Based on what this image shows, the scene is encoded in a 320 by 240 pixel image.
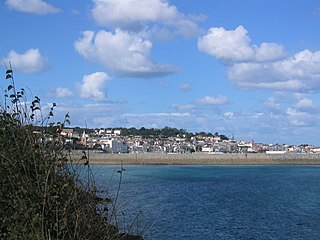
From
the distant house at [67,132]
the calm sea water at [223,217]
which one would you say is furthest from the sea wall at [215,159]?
the distant house at [67,132]

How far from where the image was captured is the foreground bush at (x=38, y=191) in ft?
23.3

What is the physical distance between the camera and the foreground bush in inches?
279

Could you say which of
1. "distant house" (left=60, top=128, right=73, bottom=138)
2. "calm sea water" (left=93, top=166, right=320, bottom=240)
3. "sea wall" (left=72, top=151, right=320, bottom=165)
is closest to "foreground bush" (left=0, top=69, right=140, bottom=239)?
"distant house" (left=60, top=128, right=73, bottom=138)

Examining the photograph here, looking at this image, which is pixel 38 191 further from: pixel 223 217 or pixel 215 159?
pixel 215 159

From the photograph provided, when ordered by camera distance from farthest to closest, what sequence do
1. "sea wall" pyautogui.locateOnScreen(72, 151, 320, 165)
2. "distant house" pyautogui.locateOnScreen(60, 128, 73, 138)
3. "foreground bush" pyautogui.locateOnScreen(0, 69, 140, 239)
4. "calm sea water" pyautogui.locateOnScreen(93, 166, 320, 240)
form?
"sea wall" pyautogui.locateOnScreen(72, 151, 320, 165), "calm sea water" pyautogui.locateOnScreen(93, 166, 320, 240), "distant house" pyautogui.locateOnScreen(60, 128, 73, 138), "foreground bush" pyautogui.locateOnScreen(0, 69, 140, 239)

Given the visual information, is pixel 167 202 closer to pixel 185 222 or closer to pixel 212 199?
pixel 212 199

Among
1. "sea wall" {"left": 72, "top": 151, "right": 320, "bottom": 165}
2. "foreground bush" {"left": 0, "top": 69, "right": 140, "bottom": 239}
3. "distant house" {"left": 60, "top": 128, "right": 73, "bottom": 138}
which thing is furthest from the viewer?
"sea wall" {"left": 72, "top": 151, "right": 320, "bottom": 165}

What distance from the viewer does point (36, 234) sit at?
22.1ft

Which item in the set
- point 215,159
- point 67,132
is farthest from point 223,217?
point 215,159

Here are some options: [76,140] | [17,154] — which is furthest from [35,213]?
[76,140]

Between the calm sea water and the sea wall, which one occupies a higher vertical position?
the sea wall

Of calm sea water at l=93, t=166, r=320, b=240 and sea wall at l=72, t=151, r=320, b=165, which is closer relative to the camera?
calm sea water at l=93, t=166, r=320, b=240

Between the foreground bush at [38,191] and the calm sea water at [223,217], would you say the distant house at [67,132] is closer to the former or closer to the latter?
the foreground bush at [38,191]

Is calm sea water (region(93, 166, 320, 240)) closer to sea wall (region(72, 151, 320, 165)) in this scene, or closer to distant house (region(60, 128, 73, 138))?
distant house (region(60, 128, 73, 138))
